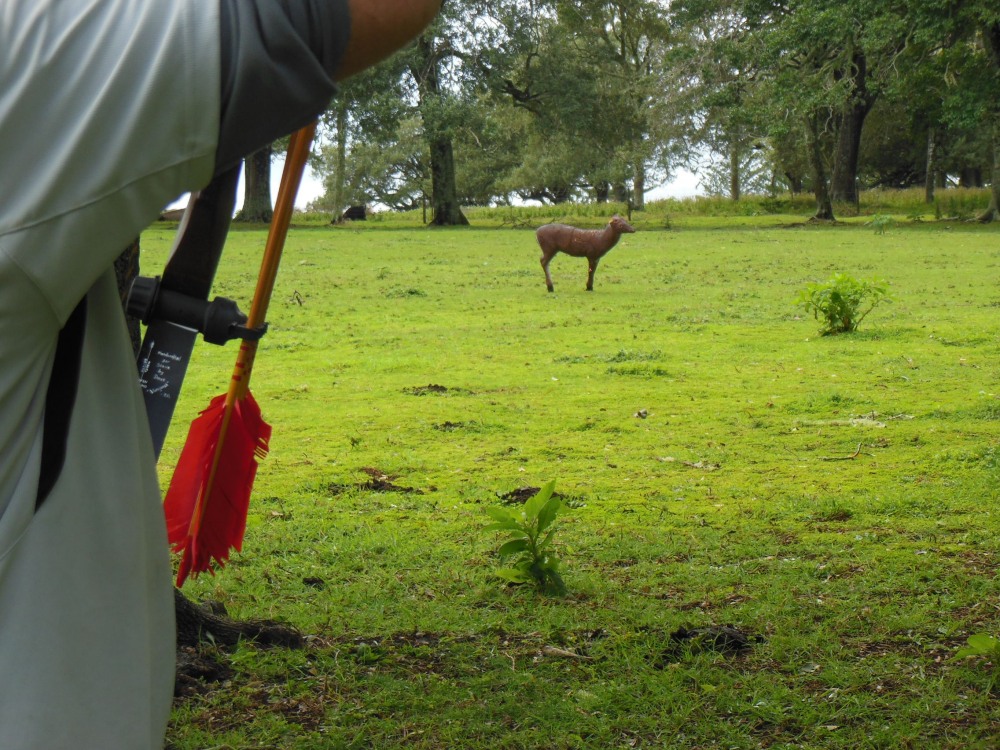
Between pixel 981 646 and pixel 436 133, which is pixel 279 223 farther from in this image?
pixel 436 133

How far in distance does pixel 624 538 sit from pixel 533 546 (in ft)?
2.60

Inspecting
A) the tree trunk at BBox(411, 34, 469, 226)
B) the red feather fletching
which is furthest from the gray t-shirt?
the tree trunk at BBox(411, 34, 469, 226)

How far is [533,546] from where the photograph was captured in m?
3.52

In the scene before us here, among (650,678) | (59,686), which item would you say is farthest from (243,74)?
(650,678)

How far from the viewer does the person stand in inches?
38.0

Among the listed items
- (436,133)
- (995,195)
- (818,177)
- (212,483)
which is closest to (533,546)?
(212,483)

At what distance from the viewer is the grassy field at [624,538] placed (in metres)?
2.73

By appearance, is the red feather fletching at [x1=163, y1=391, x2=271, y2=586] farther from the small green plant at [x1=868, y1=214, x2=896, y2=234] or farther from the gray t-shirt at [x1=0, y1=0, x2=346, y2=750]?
the small green plant at [x1=868, y1=214, x2=896, y2=234]

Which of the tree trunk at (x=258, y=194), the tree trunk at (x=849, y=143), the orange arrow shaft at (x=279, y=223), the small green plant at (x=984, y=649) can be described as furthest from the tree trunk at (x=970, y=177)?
the orange arrow shaft at (x=279, y=223)

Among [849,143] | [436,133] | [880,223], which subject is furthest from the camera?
[849,143]

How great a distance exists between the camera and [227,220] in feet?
4.66

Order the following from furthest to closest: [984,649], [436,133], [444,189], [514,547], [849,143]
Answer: [849,143], [444,189], [436,133], [514,547], [984,649]

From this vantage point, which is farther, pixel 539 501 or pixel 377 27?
pixel 539 501

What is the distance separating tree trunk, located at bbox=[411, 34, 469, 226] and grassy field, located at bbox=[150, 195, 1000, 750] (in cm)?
1965
